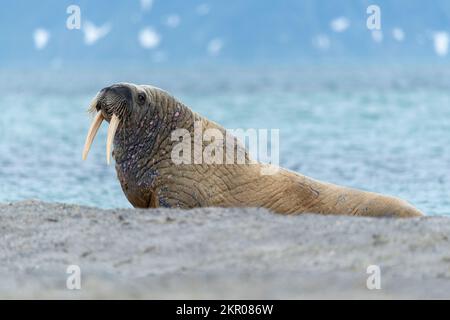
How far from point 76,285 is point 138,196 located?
269 cm

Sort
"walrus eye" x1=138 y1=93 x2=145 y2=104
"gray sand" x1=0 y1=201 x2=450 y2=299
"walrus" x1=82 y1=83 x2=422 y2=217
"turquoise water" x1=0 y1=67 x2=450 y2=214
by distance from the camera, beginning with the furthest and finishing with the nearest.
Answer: "turquoise water" x1=0 y1=67 x2=450 y2=214 → "walrus eye" x1=138 y1=93 x2=145 y2=104 → "walrus" x1=82 y1=83 x2=422 y2=217 → "gray sand" x1=0 y1=201 x2=450 y2=299

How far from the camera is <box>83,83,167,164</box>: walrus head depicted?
8734 millimetres

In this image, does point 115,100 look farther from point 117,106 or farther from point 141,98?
point 141,98

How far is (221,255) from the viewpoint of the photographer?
654cm

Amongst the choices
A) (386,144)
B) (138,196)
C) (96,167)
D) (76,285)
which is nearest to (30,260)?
(76,285)

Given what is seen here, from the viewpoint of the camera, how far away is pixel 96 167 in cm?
1992

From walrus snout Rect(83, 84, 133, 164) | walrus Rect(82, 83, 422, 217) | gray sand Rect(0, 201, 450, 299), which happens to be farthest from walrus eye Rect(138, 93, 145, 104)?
gray sand Rect(0, 201, 450, 299)

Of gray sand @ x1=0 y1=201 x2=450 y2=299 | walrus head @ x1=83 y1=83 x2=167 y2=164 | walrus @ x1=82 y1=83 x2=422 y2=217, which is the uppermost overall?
walrus head @ x1=83 y1=83 x2=167 y2=164

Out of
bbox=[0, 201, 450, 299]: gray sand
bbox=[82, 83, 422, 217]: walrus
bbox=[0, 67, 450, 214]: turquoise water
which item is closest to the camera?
bbox=[0, 201, 450, 299]: gray sand

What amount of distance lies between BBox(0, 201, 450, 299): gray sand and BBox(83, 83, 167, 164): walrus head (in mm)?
1130

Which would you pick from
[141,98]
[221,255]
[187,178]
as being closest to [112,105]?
[141,98]

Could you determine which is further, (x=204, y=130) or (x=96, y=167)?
(x=96, y=167)

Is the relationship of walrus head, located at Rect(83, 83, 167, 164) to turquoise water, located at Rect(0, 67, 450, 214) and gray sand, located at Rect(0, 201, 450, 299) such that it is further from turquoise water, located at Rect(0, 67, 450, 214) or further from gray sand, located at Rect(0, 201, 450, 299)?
turquoise water, located at Rect(0, 67, 450, 214)

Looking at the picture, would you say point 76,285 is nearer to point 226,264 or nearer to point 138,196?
point 226,264
